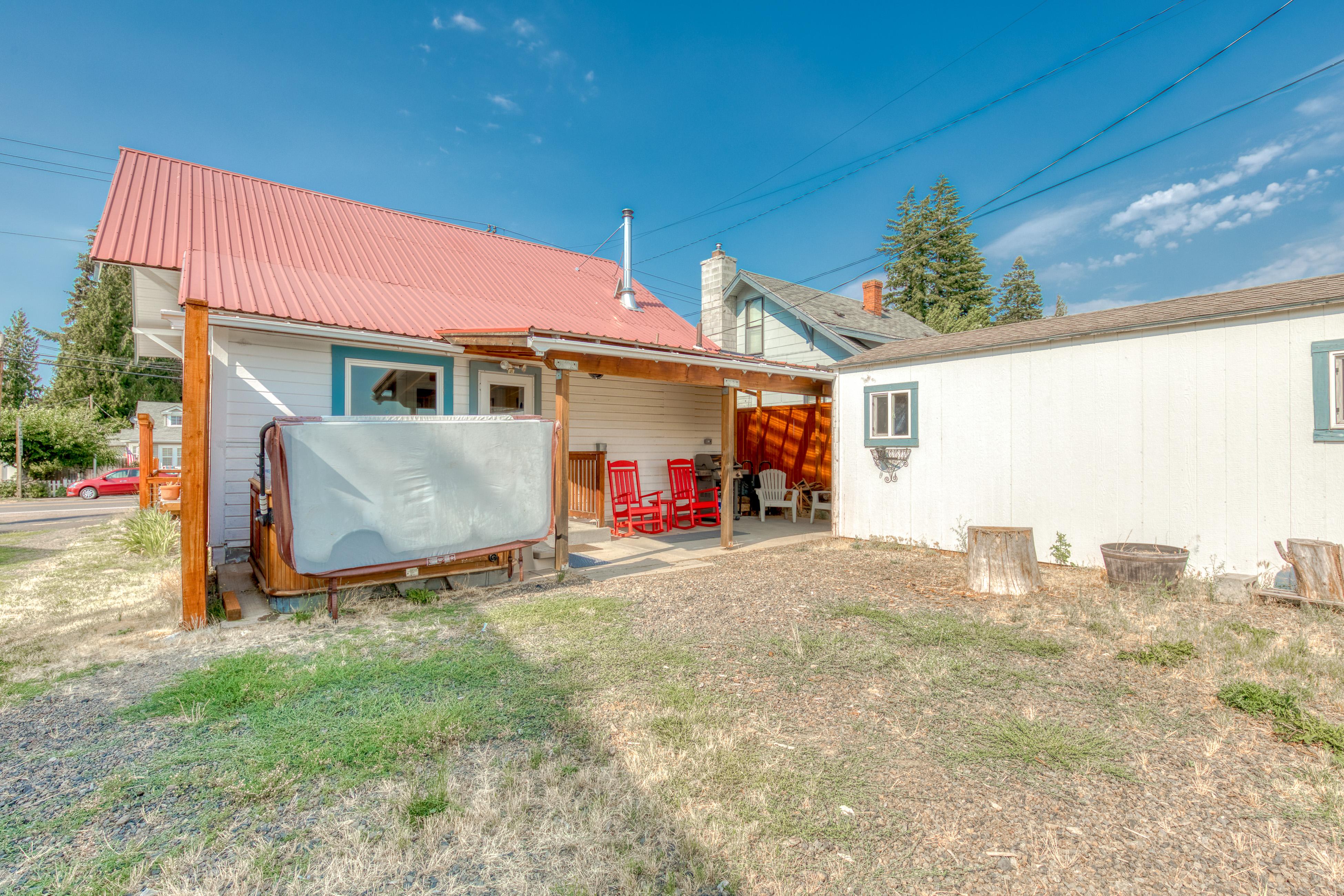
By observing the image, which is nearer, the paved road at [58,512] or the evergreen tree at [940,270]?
the paved road at [58,512]

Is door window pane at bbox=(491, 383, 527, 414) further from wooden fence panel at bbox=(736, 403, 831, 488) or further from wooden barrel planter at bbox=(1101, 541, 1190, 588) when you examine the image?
wooden barrel planter at bbox=(1101, 541, 1190, 588)

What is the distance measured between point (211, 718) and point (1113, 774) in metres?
4.14

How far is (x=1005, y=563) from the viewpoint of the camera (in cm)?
532

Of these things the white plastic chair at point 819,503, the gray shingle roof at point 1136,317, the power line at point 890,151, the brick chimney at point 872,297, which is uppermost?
the power line at point 890,151

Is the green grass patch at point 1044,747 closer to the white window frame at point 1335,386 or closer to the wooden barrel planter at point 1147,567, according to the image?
the wooden barrel planter at point 1147,567

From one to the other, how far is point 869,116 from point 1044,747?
466 inches

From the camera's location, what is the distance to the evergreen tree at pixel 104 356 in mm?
29531

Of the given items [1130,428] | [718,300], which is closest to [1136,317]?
[1130,428]

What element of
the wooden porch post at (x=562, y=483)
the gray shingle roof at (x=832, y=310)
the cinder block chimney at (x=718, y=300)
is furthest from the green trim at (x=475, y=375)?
the gray shingle roof at (x=832, y=310)

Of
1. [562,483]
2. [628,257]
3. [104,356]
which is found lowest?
[562,483]

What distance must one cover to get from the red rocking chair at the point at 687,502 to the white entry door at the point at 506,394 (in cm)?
257

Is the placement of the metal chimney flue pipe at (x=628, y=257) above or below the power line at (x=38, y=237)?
below

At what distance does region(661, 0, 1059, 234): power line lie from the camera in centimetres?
868

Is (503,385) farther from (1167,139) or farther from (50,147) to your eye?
(50,147)
